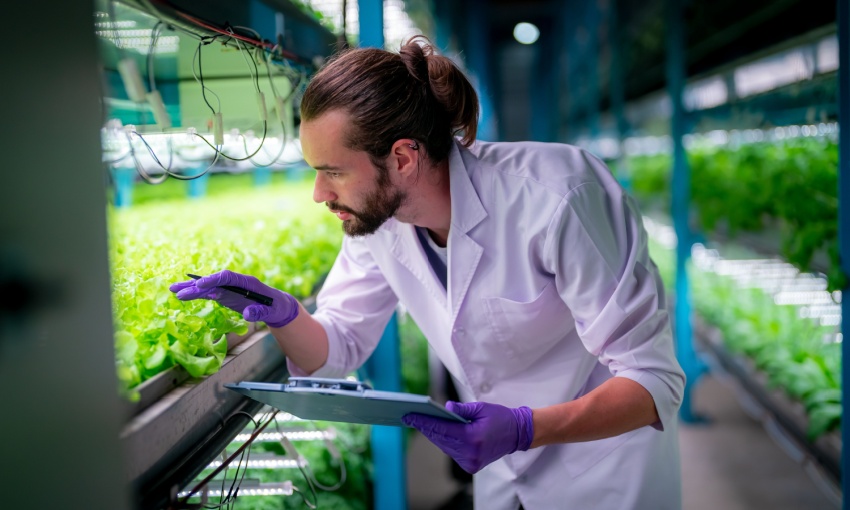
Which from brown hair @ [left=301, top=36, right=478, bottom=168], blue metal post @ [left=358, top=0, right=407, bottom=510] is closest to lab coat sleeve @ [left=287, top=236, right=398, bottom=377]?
brown hair @ [left=301, top=36, right=478, bottom=168]

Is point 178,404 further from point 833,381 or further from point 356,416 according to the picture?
point 833,381

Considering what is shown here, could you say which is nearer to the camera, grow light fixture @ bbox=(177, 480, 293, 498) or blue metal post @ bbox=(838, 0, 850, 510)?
grow light fixture @ bbox=(177, 480, 293, 498)

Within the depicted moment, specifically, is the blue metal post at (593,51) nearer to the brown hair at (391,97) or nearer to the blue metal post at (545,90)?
the blue metal post at (545,90)

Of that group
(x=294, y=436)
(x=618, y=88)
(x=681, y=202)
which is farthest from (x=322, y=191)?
(x=618, y=88)

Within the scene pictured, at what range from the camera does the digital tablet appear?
1233 millimetres

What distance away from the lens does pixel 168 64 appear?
6.25ft

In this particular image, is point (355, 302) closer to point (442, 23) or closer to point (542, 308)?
point (542, 308)

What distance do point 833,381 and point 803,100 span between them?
118cm

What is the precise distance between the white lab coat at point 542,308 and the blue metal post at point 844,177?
2.25ft

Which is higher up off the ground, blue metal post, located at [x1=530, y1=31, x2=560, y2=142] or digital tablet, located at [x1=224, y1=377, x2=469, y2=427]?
blue metal post, located at [x1=530, y1=31, x2=560, y2=142]

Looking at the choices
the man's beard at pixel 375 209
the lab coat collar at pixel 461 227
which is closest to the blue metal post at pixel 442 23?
the lab coat collar at pixel 461 227

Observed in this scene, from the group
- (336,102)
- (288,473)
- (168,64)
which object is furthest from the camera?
(288,473)

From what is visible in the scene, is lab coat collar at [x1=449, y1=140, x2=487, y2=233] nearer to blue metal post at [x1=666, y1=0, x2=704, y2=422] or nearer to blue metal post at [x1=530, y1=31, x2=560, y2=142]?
blue metal post at [x1=666, y1=0, x2=704, y2=422]

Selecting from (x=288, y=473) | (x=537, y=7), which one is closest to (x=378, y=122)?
(x=288, y=473)
